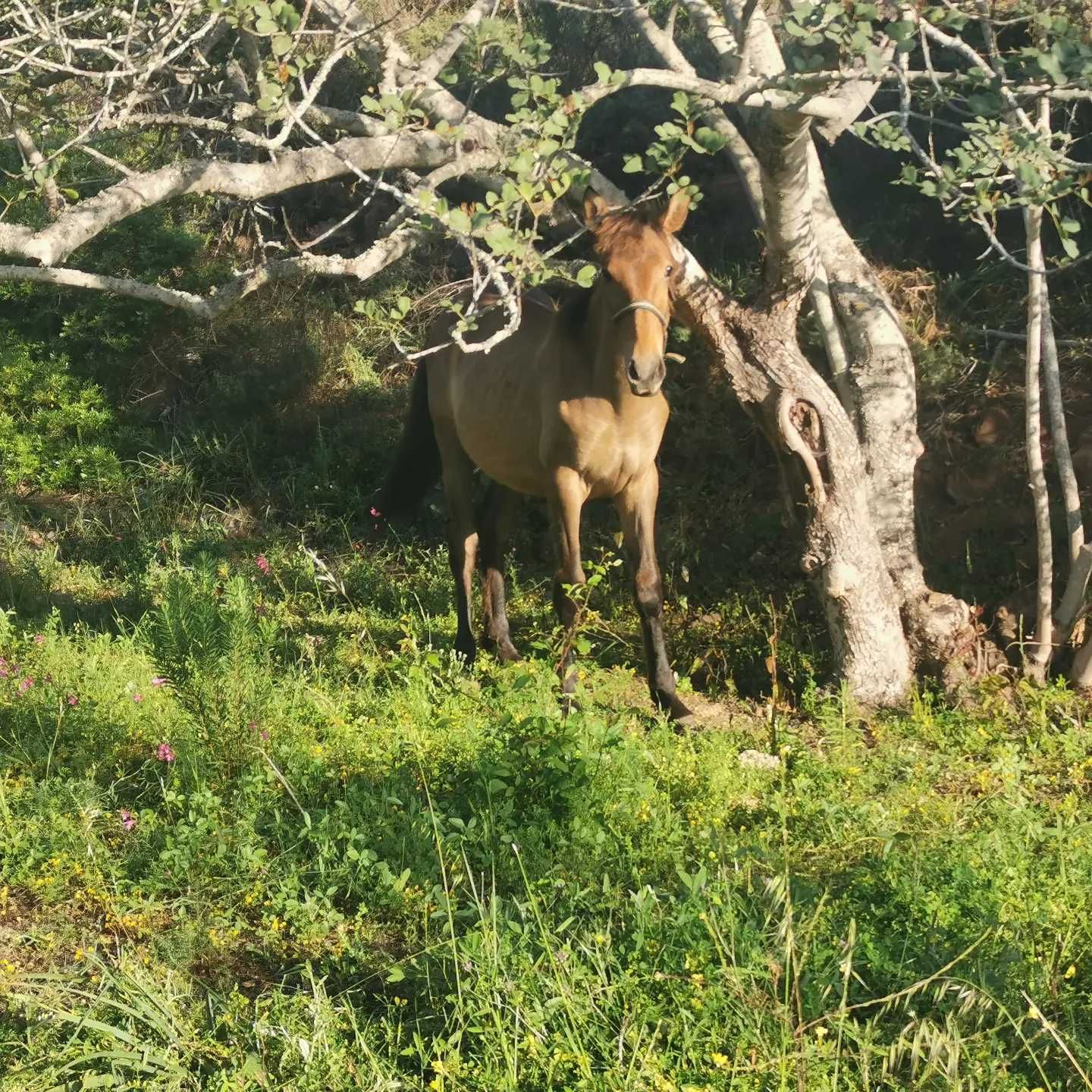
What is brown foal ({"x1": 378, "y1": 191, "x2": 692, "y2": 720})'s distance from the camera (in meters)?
5.41

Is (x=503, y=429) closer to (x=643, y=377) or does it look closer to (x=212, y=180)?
(x=643, y=377)

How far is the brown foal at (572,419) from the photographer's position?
541 cm

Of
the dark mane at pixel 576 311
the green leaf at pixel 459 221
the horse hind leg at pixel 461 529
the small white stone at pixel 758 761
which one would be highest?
the green leaf at pixel 459 221

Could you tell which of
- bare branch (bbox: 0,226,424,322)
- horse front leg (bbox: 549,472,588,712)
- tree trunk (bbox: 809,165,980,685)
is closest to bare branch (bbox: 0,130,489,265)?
bare branch (bbox: 0,226,424,322)

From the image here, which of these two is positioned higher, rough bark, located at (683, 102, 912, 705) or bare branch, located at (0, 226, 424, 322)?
bare branch, located at (0, 226, 424, 322)

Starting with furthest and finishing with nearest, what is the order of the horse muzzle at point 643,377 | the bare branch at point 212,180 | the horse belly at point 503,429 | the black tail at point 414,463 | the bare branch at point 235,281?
the black tail at point 414,463 → the horse belly at point 503,429 → the horse muzzle at point 643,377 → the bare branch at point 235,281 → the bare branch at point 212,180

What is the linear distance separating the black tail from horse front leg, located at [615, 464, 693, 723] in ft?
6.29

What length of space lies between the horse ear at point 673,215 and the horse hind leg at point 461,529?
2.06m

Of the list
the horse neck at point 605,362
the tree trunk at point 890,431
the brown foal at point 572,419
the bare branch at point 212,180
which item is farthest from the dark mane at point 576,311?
the tree trunk at point 890,431

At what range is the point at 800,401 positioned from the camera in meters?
5.96

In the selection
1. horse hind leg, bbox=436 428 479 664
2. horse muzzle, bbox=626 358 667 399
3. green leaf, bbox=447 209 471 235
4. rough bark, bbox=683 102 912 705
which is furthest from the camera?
horse hind leg, bbox=436 428 479 664

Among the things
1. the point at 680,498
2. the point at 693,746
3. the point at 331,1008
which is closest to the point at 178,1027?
the point at 331,1008

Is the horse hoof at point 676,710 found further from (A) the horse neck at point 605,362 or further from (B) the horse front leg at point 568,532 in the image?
(A) the horse neck at point 605,362

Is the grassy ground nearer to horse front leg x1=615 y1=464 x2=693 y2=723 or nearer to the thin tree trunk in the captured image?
horse front leg x1=615 y1=464 x2=693 y2=723
